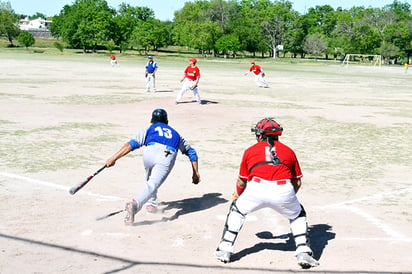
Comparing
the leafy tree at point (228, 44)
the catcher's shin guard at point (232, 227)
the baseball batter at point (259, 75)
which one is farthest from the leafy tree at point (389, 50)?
the catcher's shin guard at point (232, 227)

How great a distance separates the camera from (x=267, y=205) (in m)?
6.02

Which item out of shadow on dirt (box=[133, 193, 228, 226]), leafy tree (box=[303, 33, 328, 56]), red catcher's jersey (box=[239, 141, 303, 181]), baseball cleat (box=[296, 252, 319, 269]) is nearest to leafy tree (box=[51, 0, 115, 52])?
leafy tree (box=[303, 33, 328, 56])

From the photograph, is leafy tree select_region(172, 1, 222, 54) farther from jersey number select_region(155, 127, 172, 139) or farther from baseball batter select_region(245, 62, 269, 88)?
jersey number select_region(155, 127, 172, 139)

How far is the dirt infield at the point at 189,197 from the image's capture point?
631 centimetres

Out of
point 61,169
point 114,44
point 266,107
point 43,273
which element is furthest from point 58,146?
point 114,44

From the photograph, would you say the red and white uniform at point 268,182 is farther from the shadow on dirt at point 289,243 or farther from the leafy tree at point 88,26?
the leafy tree at point 88,26

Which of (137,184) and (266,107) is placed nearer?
(137,184)

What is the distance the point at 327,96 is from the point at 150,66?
1081 centimetres

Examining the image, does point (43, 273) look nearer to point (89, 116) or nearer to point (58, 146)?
point (58, 146)

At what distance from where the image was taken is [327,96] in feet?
99.0

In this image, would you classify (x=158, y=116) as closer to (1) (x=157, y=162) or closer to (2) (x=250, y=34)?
(1) (x=157, y=162)

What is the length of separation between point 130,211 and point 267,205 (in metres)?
2.18

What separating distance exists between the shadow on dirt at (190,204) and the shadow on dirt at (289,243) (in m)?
1.48

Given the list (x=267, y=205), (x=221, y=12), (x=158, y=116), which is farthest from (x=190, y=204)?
(x=221, y=12)
